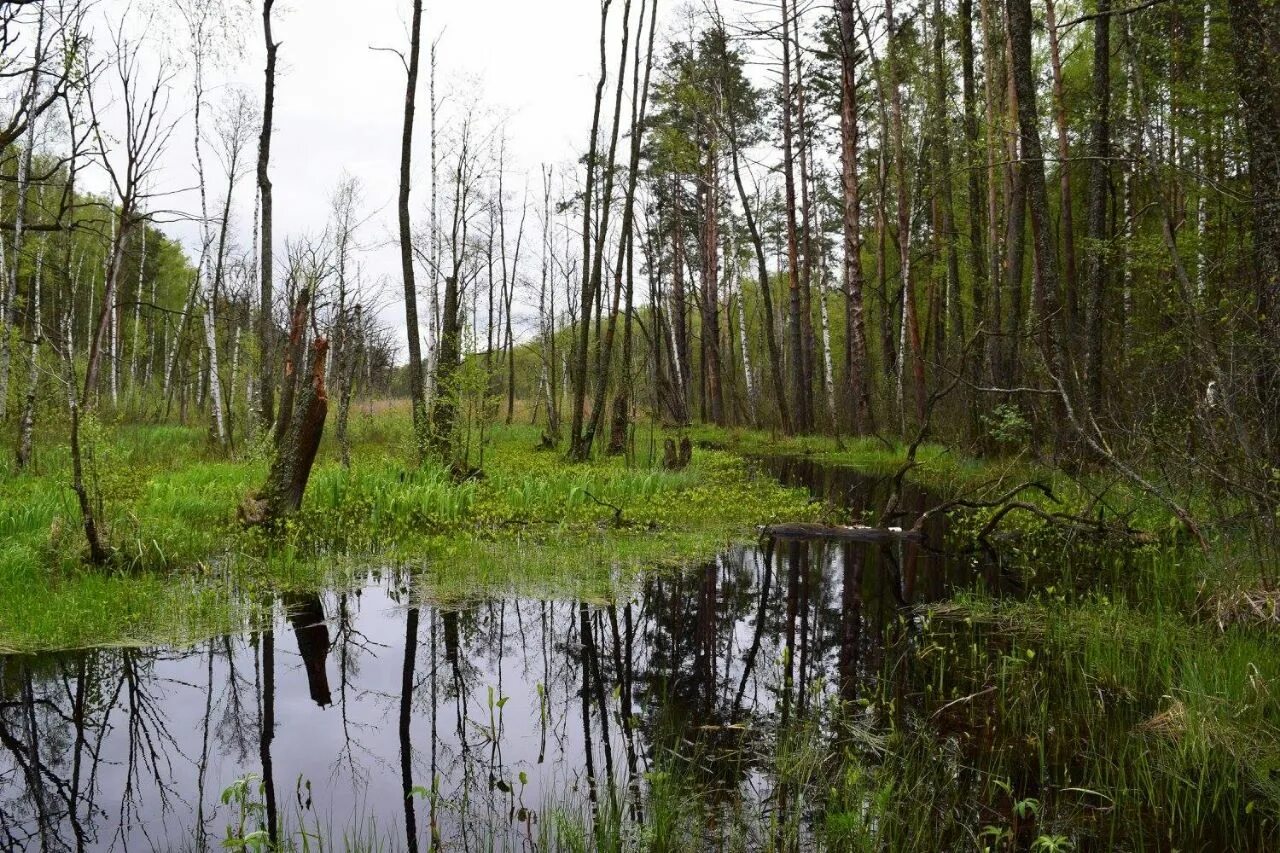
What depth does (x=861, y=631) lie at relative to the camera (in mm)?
5703

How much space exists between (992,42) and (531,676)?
1745 centimetres

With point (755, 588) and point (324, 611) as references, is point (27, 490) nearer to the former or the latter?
point (324, 611)

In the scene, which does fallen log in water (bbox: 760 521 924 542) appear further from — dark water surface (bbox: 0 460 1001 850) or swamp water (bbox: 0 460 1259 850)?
swamp water (bbox: 0 460 1259 850)

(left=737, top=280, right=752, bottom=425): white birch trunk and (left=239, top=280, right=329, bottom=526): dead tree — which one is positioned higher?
(left=737, top=280, right=752, bottom=425): white birch trunk

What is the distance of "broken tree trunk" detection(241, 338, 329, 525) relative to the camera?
8.55 meters

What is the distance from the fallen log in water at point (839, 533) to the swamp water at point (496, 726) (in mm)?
2201

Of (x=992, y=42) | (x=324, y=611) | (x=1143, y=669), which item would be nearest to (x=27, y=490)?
(x=324, y=611)

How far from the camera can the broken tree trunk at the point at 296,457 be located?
8.55 metres

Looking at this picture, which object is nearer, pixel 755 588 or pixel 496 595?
pixel 496 595

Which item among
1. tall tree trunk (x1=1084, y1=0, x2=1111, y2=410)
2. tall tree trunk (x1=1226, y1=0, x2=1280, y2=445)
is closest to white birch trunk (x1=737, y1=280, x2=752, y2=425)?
tall tree trunk (x1=1084, y1=0, x2=1111, y2=410)

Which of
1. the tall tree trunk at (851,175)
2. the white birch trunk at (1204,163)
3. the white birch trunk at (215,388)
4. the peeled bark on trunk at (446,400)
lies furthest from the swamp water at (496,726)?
the white birch trunk at (215,388)

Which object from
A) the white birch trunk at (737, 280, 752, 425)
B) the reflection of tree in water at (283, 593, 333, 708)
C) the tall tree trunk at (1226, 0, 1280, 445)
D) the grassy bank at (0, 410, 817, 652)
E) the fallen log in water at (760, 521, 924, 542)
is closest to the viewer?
the reflection of tree in water at (283, 593, 333, 708)

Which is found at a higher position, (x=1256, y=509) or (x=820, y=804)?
(x=1256, y=509)

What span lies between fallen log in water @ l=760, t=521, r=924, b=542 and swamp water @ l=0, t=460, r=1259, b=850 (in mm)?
2201
